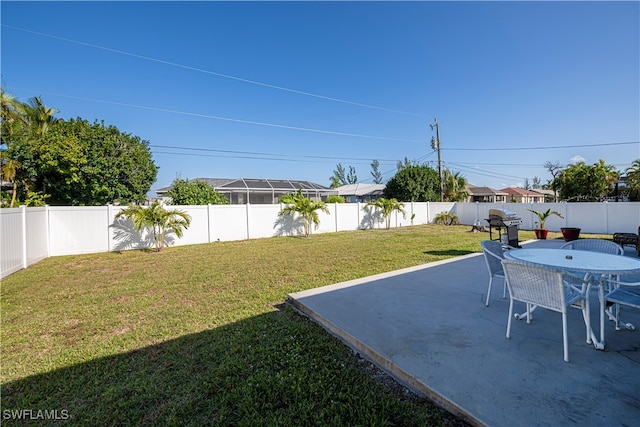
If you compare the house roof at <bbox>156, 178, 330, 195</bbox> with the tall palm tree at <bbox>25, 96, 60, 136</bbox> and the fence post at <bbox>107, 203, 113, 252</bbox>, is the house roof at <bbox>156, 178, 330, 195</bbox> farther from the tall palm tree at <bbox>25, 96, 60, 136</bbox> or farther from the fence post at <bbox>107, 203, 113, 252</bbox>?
the fence post at <bbox>107, 203, 113, 252</bbox>

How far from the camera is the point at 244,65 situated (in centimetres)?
1474

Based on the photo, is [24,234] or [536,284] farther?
[24,234]

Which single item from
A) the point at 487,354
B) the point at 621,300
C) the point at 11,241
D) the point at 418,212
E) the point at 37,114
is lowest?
A: the point at 487,354

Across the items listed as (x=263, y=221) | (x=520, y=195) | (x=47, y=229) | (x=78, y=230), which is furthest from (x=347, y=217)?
(x=520, y=195)

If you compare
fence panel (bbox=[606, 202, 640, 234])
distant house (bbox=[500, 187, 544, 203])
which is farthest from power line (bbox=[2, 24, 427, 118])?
distant house (bbox=[500, 187, 544, 203])

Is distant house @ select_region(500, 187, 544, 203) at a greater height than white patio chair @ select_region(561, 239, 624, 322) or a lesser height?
greater

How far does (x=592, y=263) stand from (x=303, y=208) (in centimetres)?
1125

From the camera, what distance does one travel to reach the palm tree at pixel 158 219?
31.2 ft

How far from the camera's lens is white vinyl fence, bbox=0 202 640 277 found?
7203 millimetres

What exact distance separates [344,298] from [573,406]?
2.69 m

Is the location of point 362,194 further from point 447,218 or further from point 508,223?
point 508,223

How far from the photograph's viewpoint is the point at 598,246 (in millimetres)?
3865

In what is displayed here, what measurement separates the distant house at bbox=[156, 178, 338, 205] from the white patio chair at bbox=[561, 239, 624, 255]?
19.9 metres

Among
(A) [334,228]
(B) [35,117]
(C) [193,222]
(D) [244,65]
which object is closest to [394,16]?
(D) [244,65]
